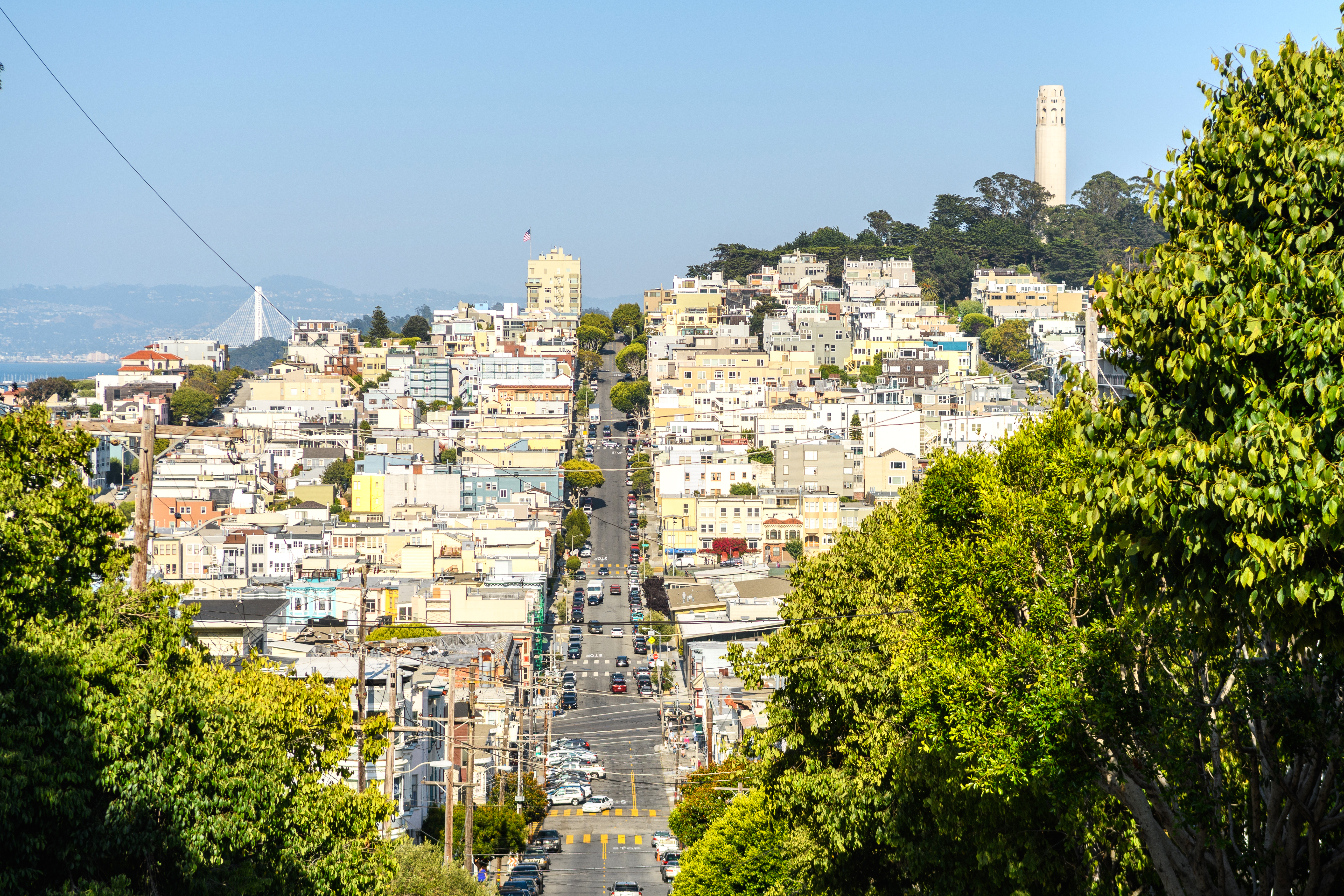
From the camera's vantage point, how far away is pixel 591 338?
113 meters

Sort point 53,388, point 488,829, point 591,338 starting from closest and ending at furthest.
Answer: point 488,829 < point 53,388 < point 591,338

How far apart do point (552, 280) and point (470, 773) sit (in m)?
127

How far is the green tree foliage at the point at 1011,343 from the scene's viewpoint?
96375 mm

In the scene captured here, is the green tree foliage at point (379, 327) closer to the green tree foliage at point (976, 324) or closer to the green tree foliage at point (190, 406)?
the green tree foliage at point (190, 406)

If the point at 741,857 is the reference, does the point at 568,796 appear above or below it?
below

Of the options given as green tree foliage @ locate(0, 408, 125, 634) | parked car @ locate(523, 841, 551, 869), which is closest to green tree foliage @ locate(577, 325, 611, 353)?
parked car @ locate(523, 841, 551, 869)

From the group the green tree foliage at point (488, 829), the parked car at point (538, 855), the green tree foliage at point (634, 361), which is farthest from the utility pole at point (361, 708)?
the green tree foliage at point (634, 361)

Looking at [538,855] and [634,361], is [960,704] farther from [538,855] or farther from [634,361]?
[634,361]

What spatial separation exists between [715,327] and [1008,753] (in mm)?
97231

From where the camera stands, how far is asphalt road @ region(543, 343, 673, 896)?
2986 cm

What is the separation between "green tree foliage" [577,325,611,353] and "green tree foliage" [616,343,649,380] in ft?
18.6

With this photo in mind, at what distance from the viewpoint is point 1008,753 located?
848cm

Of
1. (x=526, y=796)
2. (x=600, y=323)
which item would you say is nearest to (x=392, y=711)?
(x=526, y=796)

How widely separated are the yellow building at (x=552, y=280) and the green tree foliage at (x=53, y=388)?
162 feet
